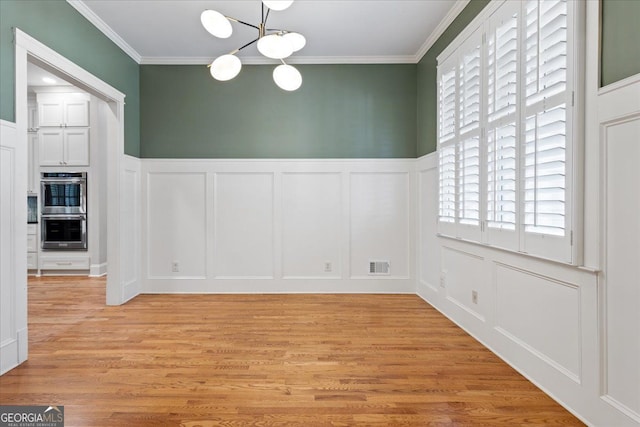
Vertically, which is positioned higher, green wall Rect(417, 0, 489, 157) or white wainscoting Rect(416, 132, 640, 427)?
green wall Rect(417, 0, 489, 157)

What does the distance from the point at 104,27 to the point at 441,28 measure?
140 inches

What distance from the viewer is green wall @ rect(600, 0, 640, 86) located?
1617 mm

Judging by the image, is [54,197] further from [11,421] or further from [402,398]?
[402,398]

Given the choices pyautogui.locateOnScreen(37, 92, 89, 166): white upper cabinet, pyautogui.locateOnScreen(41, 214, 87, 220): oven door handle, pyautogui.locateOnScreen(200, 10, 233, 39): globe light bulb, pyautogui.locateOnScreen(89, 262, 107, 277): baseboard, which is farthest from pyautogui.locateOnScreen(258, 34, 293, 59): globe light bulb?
pyautogui.locateOnScreen(89, 262, 107, 277): baseboard

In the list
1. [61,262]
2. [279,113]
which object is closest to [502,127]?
[279,113]

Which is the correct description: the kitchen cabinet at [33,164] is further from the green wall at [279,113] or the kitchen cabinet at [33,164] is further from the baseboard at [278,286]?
the baseboard at [278,286]

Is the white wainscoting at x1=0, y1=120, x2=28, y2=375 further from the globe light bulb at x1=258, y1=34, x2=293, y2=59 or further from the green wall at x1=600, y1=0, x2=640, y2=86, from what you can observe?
the green wall at x1=600, y1=0, x2=640, y2=86

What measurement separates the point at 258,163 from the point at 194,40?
1.59 meters

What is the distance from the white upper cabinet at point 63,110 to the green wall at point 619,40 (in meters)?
6.54

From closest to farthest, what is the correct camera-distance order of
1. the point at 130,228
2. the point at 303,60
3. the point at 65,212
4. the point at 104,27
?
the point at 104,27 < the point at 130,228 < the point at 303,60 < the point at 65,212

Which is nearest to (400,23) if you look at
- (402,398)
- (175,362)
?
(402,398)

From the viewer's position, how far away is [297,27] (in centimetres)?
380

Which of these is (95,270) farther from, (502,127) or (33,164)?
(502,127)

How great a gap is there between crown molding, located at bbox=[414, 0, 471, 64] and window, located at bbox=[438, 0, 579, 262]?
0.32 m
